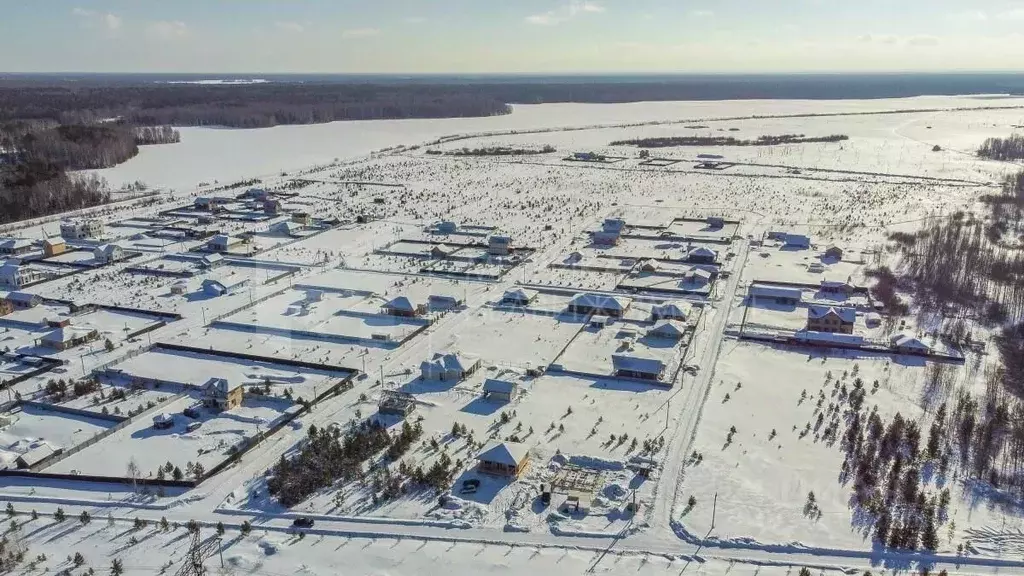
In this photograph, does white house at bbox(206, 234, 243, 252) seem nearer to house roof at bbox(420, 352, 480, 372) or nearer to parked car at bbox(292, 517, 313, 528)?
house roof at bbox(420, 352, 480, 372)

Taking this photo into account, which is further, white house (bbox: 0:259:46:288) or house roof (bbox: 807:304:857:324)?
white house (bbox: 0:259:46:288)

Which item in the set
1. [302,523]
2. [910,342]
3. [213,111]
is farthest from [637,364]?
[213,111]

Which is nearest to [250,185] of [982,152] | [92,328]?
[92,328]

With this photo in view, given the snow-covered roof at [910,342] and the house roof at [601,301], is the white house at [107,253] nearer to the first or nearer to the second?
the house roof at [601,301]

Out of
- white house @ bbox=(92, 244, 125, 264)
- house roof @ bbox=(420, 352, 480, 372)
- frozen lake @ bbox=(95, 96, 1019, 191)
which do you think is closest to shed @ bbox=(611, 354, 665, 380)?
house roof @ bbox=(420, 352, 480, 372)

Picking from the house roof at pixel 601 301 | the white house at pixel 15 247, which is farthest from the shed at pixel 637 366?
the white house at pixel 15 247
